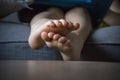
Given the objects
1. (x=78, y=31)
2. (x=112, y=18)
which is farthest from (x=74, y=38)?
(x=112, y=18)

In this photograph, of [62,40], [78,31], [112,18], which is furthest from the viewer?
[112,18]

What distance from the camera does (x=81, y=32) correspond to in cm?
97

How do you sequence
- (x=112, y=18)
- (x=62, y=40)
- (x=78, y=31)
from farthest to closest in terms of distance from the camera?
1. (x=112, y=18)
2. (x=78, y=31)
3. (x=62, y=40)

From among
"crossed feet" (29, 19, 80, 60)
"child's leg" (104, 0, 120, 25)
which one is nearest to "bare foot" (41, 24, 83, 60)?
"crossed feet" (29, 19, 80, 60)

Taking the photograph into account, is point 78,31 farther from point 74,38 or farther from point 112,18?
point 112,18

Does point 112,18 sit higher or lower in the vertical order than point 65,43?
lower

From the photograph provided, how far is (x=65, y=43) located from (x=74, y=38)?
85 mm

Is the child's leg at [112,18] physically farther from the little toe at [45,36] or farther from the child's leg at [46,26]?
the little toe at [45,36]

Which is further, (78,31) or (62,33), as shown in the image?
(78,31)

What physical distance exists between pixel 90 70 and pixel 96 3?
0.55 metres

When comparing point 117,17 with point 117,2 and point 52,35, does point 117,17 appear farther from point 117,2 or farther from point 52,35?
point 52,35

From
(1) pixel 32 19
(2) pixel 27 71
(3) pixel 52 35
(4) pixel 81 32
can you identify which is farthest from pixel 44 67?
(1) pixel 32 19

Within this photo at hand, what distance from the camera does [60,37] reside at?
82 cm

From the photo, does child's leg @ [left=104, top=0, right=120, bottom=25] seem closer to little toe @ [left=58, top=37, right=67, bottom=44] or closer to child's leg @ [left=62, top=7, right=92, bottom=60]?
child's leg @ [left=62, top=7, right=92, bottom=60]
